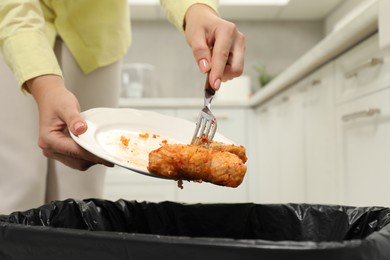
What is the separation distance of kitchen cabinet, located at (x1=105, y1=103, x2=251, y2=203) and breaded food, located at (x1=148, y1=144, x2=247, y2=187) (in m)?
1.96

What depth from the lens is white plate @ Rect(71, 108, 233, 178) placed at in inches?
28.3

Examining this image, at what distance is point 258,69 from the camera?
131 inches

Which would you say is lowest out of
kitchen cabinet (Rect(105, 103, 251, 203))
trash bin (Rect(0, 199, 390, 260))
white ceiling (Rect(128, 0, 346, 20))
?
trash bin (Rect(0, 199, 390, 260))

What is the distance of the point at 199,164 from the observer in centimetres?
66

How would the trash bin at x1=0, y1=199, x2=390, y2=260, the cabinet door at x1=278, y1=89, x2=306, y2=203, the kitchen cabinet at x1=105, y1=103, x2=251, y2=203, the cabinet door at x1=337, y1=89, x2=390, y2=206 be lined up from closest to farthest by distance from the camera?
the trash bin at x1=0, y1=199, x2=390, y2=260 → the cabinet door at x1=337, y1=89, x2=390, y2=206 → the cabinet door at x1=278, y1=89, x2=306, y2=203 → the kitchen cabinet at x1=105, y1=103, x2=251, y2=203

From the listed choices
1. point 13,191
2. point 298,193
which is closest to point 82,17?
point 13,191

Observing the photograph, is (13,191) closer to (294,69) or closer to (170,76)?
(294,69)

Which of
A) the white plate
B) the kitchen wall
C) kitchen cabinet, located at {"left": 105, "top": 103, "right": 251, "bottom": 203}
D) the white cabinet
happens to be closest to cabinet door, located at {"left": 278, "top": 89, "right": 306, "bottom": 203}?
the white cabinet

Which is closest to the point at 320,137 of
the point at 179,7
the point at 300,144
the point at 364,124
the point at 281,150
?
the point at 300,144

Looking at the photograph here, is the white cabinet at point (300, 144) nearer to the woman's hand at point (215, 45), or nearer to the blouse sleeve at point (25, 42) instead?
the woman's hand at point (215, 45)

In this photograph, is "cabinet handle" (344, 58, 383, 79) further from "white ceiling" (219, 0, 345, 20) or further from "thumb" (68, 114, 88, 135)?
"white ceiling" (219, 0, 345, 20)

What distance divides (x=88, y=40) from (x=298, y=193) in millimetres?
1061

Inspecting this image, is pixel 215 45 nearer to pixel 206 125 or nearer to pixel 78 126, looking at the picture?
pixel 206 125

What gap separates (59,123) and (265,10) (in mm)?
2593
